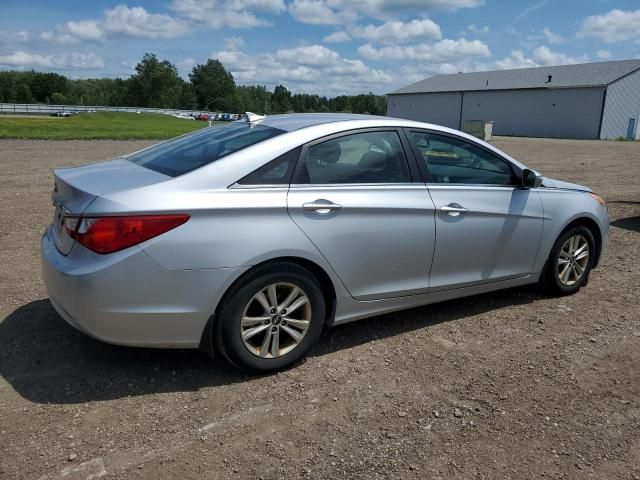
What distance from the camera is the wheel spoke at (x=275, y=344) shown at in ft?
11.7

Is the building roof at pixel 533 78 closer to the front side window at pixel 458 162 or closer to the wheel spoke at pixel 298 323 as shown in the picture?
the front side window at pixel 458 162

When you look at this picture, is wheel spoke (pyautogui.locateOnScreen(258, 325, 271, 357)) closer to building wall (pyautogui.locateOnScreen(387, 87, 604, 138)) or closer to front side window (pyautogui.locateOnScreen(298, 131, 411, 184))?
front side window (pyautogui.locateOnScreen(298, 131, 411, 184))

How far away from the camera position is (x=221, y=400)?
130 inches

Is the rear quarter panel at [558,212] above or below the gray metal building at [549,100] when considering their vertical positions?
below

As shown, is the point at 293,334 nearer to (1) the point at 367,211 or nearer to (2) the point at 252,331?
(2) the point at 252,331

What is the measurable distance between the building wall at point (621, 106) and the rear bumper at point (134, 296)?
5918 centimetres

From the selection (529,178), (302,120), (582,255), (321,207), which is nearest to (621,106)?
(582,255)

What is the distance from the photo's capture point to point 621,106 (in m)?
55.7

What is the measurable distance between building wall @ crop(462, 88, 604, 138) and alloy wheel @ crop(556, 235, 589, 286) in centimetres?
5573

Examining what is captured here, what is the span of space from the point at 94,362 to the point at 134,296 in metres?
0.88

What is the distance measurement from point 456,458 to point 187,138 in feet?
10.1

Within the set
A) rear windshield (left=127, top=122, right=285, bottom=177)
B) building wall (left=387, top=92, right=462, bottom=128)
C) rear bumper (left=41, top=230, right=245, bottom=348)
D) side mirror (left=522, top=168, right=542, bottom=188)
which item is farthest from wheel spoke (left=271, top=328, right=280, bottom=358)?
building wall (left=387, top=92, right=462, bottom=128)

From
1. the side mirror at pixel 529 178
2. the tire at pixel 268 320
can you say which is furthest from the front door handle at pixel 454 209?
the tire at pixel 268 320

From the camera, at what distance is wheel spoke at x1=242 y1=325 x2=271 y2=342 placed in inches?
135
